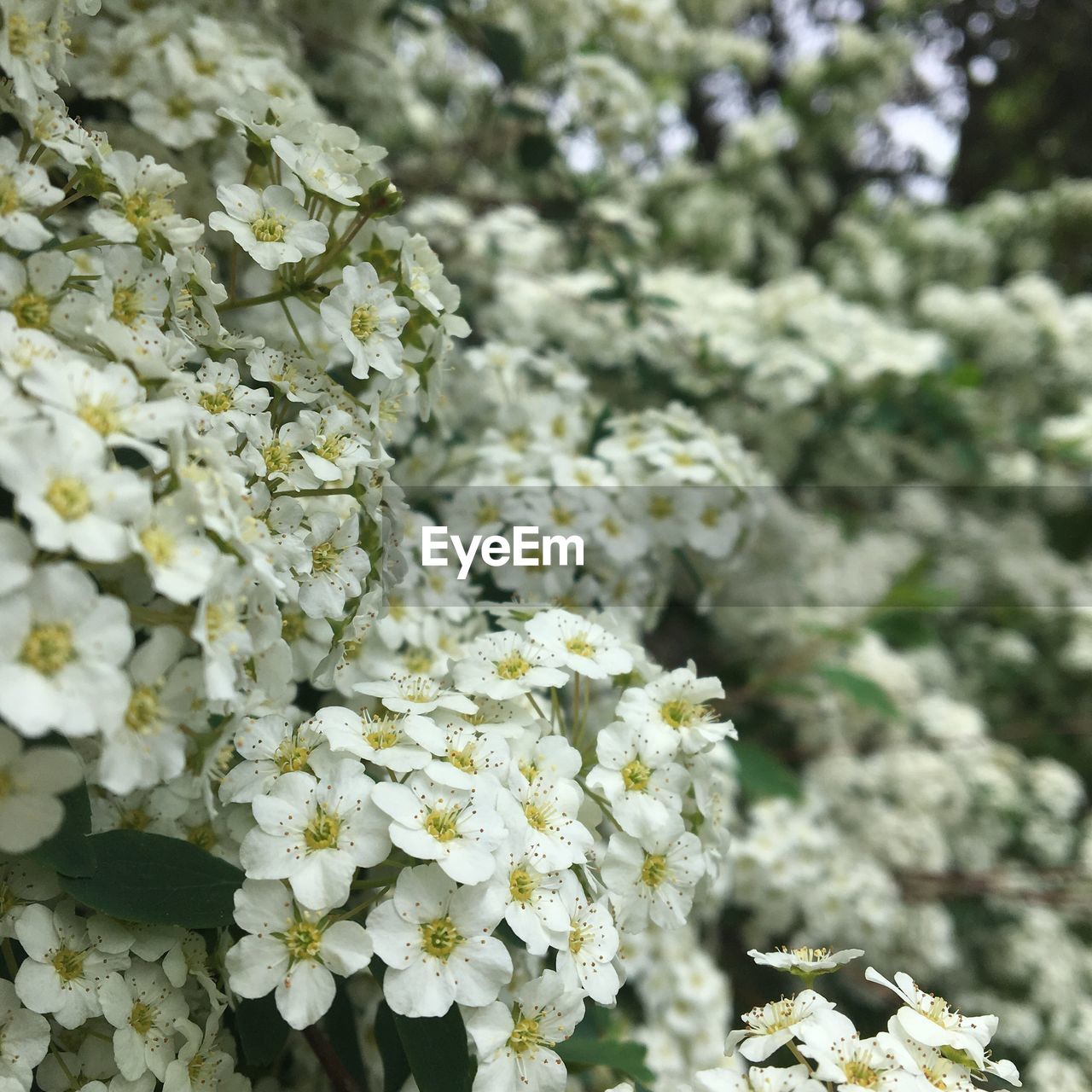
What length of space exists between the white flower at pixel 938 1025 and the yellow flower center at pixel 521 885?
0.35 metres

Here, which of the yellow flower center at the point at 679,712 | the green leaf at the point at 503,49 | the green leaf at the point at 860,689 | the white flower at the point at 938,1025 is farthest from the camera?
the green leaf at the point at 860,689

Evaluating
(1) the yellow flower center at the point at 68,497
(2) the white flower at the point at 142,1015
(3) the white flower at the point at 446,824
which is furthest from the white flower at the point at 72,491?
(2) the white flower at the point at 142,1015

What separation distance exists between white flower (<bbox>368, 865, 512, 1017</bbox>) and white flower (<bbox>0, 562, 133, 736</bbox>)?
306 millimetres

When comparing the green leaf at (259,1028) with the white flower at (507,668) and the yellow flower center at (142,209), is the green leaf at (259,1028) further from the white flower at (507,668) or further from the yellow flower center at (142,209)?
the yellow flower center at (142,209)

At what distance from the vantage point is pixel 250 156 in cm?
113

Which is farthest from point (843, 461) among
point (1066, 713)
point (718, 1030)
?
point (718, 1030)

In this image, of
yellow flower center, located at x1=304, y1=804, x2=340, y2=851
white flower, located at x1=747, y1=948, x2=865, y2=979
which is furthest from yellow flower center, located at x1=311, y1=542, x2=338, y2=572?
white flower, located at x1=747, y1=948, x2=865, y2=979

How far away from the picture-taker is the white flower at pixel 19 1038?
79 cm

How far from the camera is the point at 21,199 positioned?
856mm

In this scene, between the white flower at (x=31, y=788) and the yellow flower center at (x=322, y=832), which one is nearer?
the white flower at (x=31, y=788)

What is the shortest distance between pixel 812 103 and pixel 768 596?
234cm

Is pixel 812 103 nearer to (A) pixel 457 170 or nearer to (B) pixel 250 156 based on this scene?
(A) pixel 457 170

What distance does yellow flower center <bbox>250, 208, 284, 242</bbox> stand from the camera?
3.38 feet

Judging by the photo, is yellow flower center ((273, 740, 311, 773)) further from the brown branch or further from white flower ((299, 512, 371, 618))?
the brown branch
